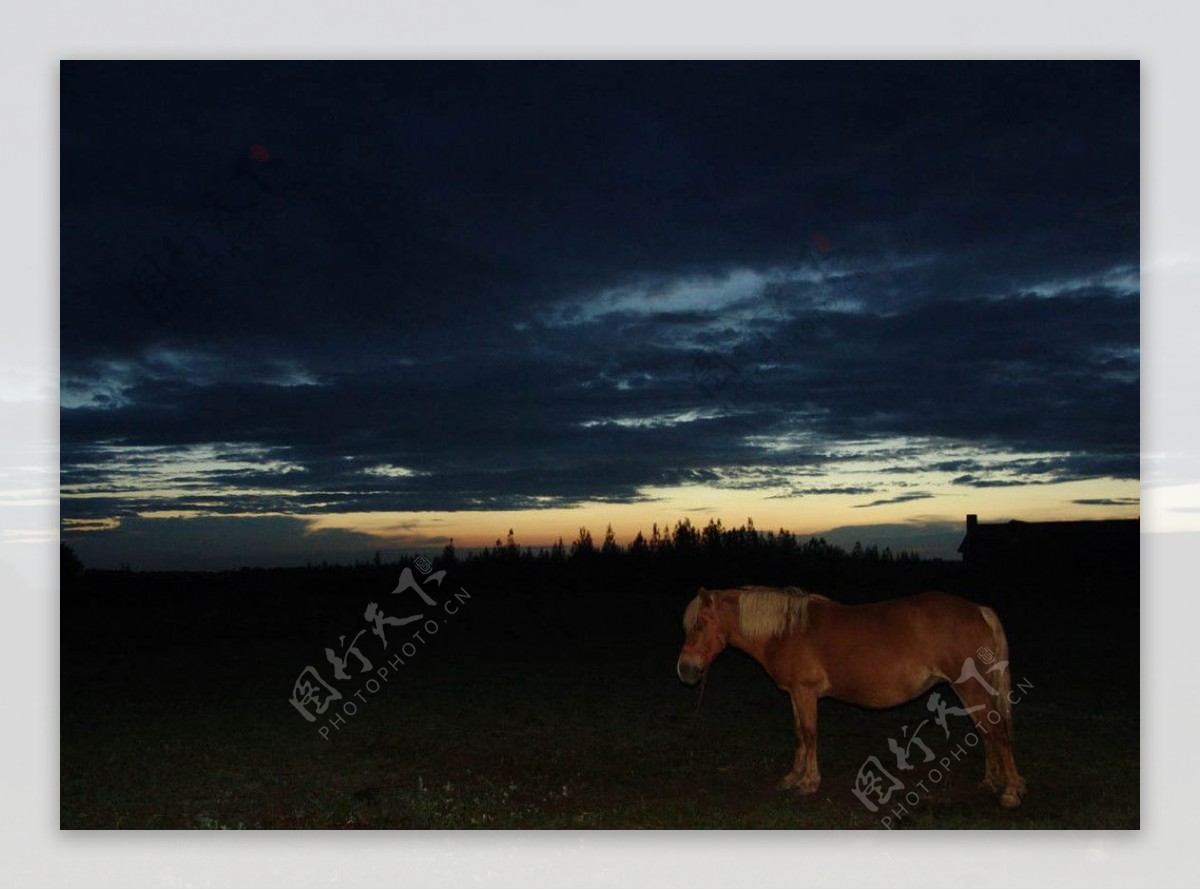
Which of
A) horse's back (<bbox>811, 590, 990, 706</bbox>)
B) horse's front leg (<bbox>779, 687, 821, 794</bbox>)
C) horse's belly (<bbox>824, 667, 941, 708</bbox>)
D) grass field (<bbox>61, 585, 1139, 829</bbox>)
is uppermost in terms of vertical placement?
horse's back (<bbox>811, 590, 990, 706</bbox>)

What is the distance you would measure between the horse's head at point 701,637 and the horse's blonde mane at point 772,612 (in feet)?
0.70

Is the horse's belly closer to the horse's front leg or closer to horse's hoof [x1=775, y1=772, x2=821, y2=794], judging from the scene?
the horse's front leg

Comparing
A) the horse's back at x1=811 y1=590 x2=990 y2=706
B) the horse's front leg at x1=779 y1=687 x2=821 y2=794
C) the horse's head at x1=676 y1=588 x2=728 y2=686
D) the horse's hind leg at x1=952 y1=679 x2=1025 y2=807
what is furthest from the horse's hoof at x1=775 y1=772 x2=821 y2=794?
the horse's hind leg at x1=952 y1=679 x2=1025 y2=807

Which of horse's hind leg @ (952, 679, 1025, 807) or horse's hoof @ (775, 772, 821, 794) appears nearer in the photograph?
horse's hind leg @ (952, 679, 1025, 807)

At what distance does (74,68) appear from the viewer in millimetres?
7699

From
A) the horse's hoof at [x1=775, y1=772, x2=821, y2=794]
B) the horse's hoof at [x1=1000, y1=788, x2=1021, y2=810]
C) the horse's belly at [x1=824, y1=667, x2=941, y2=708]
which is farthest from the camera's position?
the horse's hoof at [x1=775, y1=772, x2=821, y2=794]

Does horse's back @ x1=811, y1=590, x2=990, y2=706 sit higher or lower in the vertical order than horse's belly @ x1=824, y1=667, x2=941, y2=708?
higher

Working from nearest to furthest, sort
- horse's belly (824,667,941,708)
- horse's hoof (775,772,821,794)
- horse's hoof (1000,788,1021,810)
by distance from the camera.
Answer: horse's hoof (1000,788,1021,810), horse's belly (824,667,941,708), horse's hoof (775,772,821,794)

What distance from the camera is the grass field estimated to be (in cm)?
683

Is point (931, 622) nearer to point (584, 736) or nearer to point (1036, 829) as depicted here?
point (1036, 829)

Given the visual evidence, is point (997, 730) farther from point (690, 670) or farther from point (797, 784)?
point (690, 670)

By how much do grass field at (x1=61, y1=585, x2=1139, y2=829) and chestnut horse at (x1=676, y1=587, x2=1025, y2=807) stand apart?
19.5 inches

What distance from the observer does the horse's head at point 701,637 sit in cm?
702

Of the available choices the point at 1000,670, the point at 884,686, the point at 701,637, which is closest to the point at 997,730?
the point at 1000,670
